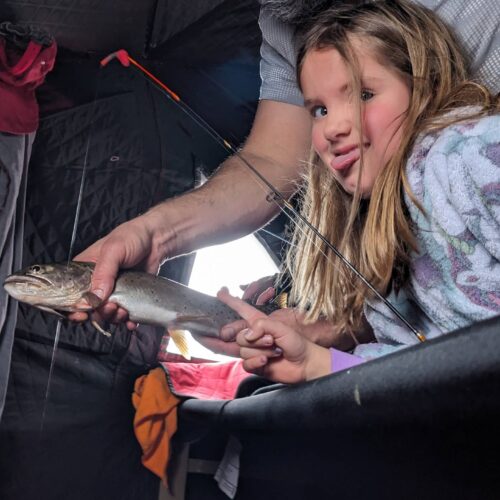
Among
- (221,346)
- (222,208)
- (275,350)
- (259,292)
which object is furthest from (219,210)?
(275,350)

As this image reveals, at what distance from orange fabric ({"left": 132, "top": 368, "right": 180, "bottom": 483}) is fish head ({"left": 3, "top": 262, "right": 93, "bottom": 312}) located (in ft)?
1.33

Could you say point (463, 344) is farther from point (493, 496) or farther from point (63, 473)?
point (63, 473)

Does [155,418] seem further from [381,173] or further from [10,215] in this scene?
[381,173]

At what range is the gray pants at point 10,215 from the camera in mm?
1257

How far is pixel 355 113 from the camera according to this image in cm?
66

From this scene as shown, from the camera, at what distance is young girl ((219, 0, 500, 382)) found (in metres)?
0.56

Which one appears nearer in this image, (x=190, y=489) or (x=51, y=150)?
(x=190, y=489)

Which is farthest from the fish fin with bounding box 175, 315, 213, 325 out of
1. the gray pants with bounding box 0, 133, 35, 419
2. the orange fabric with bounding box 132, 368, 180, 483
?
the gray pants with bounding box 0, 133, 35, 419

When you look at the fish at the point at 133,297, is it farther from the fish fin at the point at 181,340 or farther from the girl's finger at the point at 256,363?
the girl's finger at the point at 256,363

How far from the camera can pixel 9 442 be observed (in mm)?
1261

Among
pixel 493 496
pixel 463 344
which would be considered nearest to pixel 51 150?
pixel 493 496

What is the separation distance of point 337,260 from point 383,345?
0.37 feet

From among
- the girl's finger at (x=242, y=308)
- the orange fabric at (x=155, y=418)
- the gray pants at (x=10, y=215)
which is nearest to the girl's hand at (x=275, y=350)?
the girl's finger at (x=242, y=308)

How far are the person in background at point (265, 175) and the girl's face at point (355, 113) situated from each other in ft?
0.30
